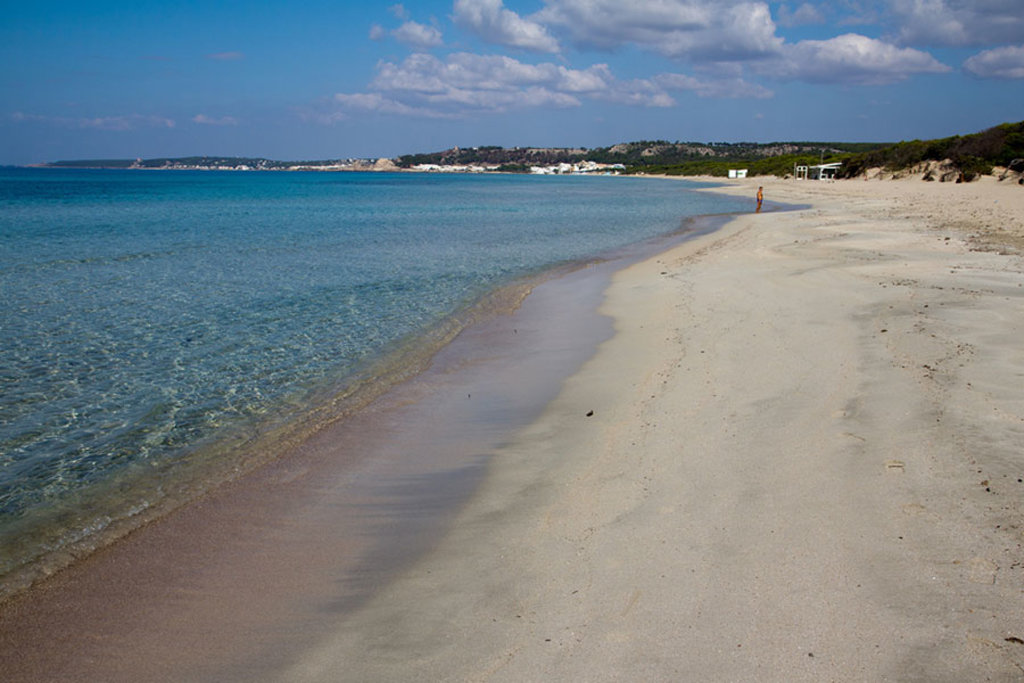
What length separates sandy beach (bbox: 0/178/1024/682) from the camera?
3570mm

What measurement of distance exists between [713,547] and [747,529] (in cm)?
37

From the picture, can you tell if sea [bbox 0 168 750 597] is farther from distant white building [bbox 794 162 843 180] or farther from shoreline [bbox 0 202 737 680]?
distant white building [bbox 794 162 843 180]

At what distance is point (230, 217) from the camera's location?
43.7m

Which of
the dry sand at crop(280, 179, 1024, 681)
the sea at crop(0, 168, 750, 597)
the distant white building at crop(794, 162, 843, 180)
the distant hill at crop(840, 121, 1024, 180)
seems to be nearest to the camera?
the dry sand at crop(280, 179, 1024, 681)

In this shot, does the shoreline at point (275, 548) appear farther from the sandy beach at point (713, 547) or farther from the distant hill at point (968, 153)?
the distant hill at point (968, 153)

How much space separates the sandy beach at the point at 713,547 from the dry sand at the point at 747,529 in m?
0.02

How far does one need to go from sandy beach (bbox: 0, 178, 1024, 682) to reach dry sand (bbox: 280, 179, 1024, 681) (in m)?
0.02

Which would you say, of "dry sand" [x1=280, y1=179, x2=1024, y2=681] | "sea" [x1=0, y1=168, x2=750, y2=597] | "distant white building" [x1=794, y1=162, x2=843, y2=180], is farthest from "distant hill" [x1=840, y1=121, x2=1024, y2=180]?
"dry sand" [x1=280, y1=179, x2=1024, y2=681]

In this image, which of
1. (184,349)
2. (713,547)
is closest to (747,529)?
(713,547)

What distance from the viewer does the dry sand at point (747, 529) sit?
3555 millimetres

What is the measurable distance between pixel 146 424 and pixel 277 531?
3457mm

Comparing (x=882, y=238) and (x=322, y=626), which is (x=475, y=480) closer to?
(x=322, y=626)

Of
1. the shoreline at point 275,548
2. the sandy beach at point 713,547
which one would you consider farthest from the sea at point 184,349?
the sandy beach at point 713,547

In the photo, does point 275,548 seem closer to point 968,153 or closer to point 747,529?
point 747,529
